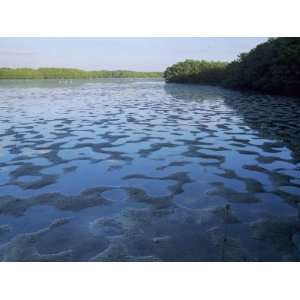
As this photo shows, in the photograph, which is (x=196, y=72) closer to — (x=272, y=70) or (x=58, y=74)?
(x=272, y=70)

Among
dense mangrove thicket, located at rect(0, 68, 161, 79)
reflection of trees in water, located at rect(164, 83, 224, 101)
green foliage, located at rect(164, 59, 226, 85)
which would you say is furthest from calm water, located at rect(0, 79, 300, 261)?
dense mangrove thicket, located at rect(0, 68, 161, 79)

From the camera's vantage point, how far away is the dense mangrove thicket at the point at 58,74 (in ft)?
349

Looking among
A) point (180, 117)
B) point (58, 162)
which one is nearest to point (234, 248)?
point (58, 162)

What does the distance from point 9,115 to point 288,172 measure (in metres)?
12.8

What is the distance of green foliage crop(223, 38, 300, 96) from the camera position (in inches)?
992

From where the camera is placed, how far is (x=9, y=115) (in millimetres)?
14773

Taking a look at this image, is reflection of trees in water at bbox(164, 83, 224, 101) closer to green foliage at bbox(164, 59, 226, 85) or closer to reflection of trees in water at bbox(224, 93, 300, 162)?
reflection of trees in water at bbox(224, 93, 300, 162)

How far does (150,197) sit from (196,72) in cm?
6535

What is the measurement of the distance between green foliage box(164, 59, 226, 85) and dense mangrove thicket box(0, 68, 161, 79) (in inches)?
2179

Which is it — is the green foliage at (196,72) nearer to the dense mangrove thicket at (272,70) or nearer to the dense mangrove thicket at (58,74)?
the dense mangrove thicket at (272,70)

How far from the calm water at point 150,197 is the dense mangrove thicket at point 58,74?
4157 inches

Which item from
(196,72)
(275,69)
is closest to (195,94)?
(275,69)

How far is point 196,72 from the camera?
67.3m

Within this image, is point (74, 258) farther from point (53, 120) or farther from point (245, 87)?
point (245, 87)
